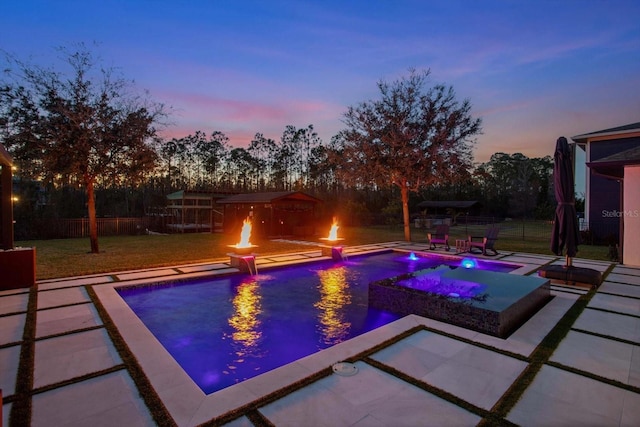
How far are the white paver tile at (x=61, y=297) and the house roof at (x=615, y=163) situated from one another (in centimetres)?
1190

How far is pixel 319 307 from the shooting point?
19.5 ft

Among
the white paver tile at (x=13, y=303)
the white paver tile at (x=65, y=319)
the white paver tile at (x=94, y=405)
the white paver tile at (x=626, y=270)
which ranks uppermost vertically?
the white paver tile at (x=626, y=270)

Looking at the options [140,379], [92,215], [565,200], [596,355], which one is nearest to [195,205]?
[92,215]

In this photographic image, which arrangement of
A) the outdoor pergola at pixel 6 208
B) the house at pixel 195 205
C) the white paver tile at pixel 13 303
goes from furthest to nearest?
the house at pixel 195 205
the outdoor pergola at pixel 6 208
the white paver tile at pixel 13 303

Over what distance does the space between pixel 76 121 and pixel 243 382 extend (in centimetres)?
1103

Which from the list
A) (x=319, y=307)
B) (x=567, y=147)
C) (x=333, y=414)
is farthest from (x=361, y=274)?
(x=333, y=414)

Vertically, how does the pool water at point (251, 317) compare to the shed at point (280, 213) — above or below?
below

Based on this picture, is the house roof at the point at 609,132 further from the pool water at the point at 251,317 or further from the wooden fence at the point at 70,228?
the wooden fence at the point at 70,228

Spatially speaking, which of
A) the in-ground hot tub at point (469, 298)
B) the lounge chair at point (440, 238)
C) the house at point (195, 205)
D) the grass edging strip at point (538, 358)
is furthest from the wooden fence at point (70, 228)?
the grass edging strip at point (538, 358)

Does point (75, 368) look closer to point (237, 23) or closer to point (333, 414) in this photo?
point (333, 414)

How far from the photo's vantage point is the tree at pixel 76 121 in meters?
10.1

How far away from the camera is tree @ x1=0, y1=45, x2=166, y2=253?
10.1 meters

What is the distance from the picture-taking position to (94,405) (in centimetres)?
265

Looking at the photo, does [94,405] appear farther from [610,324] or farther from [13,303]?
[610,324]
